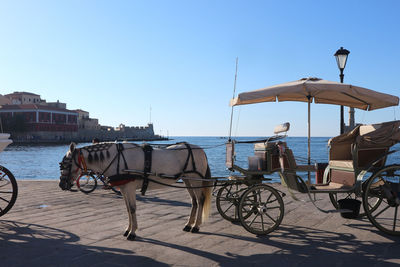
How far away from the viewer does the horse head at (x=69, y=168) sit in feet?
16.0

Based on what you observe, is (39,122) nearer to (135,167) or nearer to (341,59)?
(341,59)

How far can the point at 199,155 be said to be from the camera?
540 centimetres

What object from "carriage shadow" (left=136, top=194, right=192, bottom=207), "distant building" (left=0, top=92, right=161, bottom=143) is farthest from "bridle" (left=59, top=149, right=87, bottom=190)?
"distant building" (left=0, top=92, right=161, bottom=143)

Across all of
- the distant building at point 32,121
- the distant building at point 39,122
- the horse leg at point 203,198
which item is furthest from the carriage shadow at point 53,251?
the distant building at point 32,121

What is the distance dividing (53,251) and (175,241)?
153cm

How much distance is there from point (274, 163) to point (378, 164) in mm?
1584

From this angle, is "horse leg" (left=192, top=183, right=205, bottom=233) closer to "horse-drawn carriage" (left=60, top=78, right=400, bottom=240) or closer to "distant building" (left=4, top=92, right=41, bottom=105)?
"horse-drawn carriage" (left=60, top=78, right=400, bottom=240)

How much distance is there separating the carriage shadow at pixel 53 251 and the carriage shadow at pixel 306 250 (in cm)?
63

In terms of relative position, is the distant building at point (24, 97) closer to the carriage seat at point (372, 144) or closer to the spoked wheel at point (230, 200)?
the spoked wheel at point (230, 200)

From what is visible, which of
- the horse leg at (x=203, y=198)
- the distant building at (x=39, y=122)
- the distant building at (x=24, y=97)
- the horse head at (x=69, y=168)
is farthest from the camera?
the distant building at (x=24, y=97)

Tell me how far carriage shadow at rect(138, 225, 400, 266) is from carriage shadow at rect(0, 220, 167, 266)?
631mm

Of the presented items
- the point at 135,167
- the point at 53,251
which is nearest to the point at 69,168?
the point at 135,167

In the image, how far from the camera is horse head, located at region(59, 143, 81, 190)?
4.87 metres

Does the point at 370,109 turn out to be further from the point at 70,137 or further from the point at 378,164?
the point at 70,137
